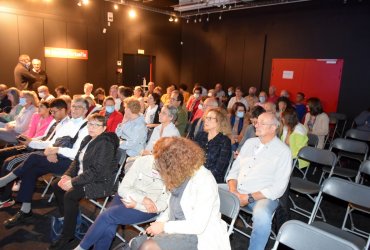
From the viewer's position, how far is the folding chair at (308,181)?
3627mm

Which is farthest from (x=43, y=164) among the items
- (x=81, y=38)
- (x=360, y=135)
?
(x=81, y=38)

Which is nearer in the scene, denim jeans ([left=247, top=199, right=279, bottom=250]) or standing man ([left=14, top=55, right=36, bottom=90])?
denim jeans ([left=247, top=199, right=279, bottom=250])

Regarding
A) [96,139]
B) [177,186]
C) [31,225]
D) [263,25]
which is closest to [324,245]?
[177,186]

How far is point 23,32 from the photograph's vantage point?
340 inches

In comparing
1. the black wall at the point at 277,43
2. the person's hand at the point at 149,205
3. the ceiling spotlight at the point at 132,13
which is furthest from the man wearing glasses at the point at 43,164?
the ceiling spotlight at the point at 132,13

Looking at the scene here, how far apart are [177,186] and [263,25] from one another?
9.37m

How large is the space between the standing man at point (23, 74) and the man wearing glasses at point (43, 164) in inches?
201

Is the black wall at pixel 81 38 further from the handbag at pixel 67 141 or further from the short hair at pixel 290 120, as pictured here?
the short hair at pixel 290 120

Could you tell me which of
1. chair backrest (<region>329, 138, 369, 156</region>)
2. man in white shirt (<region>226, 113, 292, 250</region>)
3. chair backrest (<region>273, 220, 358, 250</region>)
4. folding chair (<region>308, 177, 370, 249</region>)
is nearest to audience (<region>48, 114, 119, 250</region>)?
man in white shirt (<region>226, 113, 292, 250</region>)

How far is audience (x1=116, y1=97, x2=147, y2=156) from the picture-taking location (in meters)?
4.41

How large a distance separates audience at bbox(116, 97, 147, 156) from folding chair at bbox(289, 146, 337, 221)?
2.25 metres

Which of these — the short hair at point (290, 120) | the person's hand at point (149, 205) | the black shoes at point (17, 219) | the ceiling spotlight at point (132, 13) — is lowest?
the black shoes at point (17, 219)

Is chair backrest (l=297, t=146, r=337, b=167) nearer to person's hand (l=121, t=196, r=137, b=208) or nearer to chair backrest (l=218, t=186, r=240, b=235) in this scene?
chair backrest (l=218, t=186, r=240, b=235)

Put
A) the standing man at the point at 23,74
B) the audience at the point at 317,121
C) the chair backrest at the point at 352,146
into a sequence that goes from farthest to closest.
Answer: the standing man at the point at 23,74
the audience at the point at 317,121
the chair backrest at the point at 352,146
